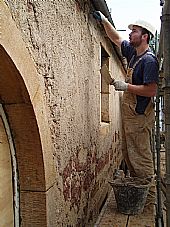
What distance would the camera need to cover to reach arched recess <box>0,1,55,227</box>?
1621 mm

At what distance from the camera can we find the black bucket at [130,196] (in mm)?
3525

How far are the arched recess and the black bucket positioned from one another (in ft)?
5.15

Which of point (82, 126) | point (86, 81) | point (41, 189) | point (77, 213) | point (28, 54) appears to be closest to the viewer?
point (28, 54)

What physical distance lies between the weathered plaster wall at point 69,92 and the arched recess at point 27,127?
2.9 inches

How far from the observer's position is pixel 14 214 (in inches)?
78.5

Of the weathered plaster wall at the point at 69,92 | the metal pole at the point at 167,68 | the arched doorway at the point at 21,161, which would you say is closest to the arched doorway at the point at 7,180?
the arched doorway at the point at 21,161

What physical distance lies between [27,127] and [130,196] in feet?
6.38

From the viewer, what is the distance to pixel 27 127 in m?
1.87

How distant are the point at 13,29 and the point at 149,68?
88.3 inches

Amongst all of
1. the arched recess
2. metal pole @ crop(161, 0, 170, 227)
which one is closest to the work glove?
metal pole @ crop(161, 0, 170, 227)

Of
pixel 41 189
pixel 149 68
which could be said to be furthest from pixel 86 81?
pixel 41 189

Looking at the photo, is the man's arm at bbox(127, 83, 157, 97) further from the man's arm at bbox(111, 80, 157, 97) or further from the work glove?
the work glove

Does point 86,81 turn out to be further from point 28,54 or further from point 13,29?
point 13,29

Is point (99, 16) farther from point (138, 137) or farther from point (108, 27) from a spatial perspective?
point (138, 137)
